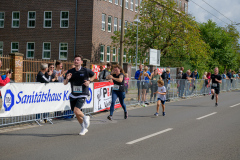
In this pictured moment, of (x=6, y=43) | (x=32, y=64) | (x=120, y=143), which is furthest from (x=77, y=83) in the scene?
(x=6, y=43)

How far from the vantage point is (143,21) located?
38.8 m

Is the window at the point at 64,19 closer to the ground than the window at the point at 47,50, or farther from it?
farther from it

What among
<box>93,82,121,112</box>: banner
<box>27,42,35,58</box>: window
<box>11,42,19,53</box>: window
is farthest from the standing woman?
<box>11,42,19,53</box>: window

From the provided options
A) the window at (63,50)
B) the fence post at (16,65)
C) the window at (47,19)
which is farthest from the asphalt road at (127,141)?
the window at (47,19)

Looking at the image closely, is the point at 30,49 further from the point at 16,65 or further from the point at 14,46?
the point at 16,65

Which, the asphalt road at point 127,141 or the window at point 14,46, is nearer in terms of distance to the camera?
the asphalt road at point 127,141

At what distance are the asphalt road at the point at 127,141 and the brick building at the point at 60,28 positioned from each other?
27.8 metres

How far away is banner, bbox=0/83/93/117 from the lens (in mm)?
9984

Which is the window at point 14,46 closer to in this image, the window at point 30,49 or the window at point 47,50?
the window at point 30,49

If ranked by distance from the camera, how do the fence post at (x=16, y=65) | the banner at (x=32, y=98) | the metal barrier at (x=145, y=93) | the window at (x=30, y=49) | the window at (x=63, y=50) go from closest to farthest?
the banner at (x=32, y=98) → the metal barrier at (x=145, y=93) → the fence post at (x=16, y=65) → the window at (x=63, y=50) → the window at (x=30, y=49)

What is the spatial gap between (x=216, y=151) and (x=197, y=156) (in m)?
0.66

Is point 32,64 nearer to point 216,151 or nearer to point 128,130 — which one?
point 128,130

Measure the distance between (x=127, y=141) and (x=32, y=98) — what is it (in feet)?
11.7

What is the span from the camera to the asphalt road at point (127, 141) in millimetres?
6965
